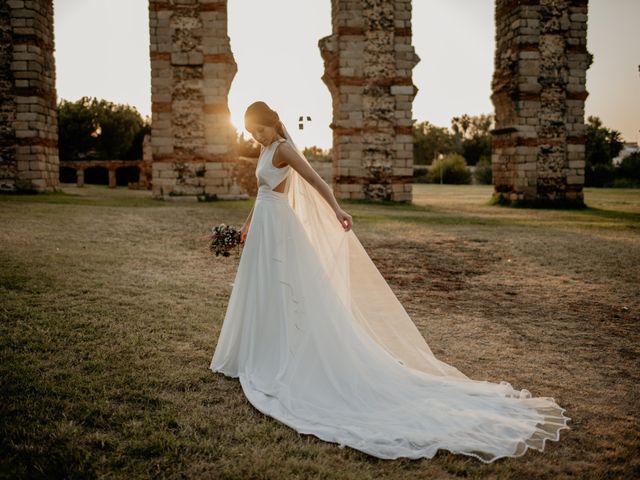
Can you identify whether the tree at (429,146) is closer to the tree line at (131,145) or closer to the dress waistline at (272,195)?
the tree line at (131,145)

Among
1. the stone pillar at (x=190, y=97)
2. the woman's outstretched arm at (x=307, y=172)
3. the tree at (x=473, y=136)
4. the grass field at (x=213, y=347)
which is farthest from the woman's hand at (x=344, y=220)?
the tree at (x=473, y=136)

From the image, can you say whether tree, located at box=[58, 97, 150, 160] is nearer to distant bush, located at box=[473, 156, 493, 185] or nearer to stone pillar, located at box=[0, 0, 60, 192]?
stone pillar, located at box=[0, 0, 60, 192]

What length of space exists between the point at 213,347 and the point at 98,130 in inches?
1695

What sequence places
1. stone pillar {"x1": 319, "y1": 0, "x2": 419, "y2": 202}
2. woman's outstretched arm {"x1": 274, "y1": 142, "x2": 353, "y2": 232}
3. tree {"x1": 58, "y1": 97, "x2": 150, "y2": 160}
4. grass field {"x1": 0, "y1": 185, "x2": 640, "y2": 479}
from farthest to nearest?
tree {"x1": 58, "y1": 97, "x2": 150, "y2": 160}, stone pillar {"x1": 319, "y1": 0, "x2": 419, "y2": 202}, woman's outstretched arm {"x1": 274, "y1": 142, "x2": 353, "y2": 232}, grass field {"x1": 0, "y1": 185, "x2": 640, "y2": 479}

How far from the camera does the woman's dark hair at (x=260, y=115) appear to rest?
3.67m

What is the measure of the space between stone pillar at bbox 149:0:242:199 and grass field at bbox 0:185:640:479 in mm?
7762

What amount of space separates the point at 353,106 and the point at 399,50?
256cm

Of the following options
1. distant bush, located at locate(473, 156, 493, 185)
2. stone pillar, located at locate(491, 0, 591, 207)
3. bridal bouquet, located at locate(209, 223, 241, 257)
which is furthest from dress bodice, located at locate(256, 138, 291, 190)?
distant bush, located at locate(473, 156, 493, 185)

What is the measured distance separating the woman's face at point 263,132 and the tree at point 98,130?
121ft

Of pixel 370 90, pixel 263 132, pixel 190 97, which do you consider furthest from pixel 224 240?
pixel 370 90

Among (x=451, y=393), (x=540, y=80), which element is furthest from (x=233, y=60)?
(x=451, y=393)

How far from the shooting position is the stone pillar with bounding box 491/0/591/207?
18000 mm

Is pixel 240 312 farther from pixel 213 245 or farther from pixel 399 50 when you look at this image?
pixel 399 50

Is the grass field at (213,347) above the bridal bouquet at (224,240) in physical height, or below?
below
